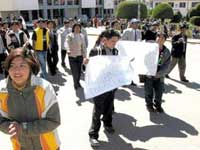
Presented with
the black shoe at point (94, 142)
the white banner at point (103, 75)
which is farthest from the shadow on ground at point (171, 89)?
the black shoe at point (94, 142)

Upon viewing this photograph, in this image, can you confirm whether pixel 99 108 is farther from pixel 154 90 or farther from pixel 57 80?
pixel 57 80

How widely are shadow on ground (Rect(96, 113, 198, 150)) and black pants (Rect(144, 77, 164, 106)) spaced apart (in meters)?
0.34

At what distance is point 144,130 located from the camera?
242 inches

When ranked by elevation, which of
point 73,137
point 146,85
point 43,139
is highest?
point 43,139

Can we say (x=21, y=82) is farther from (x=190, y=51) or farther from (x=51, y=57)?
(x=190, y=51)

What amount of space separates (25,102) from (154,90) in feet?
15.7

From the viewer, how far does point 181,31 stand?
988 centimetres

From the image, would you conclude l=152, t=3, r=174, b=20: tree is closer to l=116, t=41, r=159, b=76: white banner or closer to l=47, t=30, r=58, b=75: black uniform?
l=47, t=30, r=58, b=75: black uniform

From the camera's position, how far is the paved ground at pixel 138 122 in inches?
220

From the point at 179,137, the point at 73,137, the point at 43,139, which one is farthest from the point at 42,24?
the point at 43,139

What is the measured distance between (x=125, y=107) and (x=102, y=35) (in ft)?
8.69

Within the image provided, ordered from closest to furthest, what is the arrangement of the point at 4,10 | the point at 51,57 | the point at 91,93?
the point at 91,93, the point at 51,57, the point at 4,10

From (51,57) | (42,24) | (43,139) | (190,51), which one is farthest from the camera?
(190,51)

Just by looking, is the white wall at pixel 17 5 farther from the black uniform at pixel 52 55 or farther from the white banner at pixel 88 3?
the black uniform at pixel 52 55
